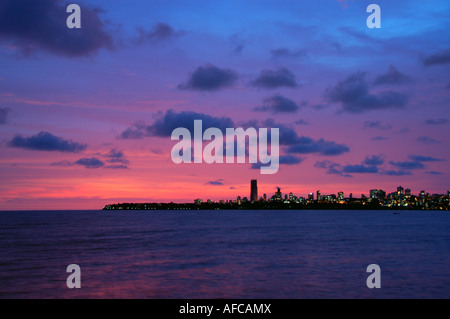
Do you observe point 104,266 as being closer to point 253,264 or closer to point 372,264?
point 253,264

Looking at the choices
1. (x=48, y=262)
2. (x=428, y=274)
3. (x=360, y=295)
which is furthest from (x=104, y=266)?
(x=428, y=274)

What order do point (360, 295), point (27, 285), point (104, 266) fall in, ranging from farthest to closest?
point (104, 266), point (27, 285), point (360, 295)

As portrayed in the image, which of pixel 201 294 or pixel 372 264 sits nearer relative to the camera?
pixel 201 294

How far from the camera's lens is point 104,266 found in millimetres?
39406
